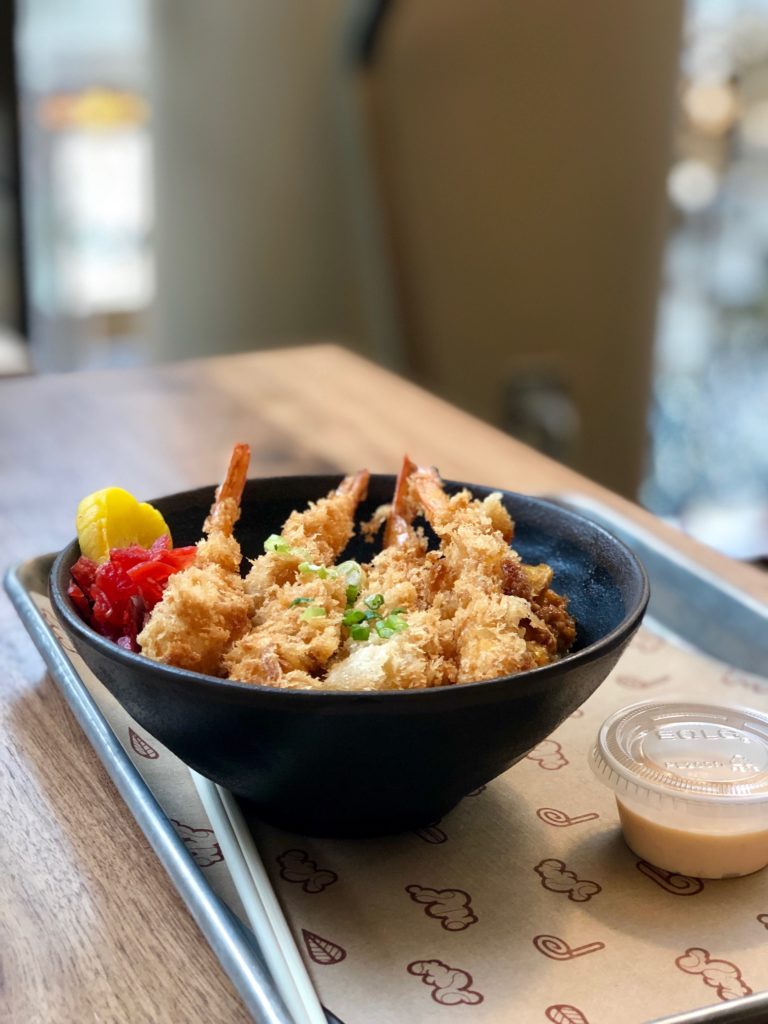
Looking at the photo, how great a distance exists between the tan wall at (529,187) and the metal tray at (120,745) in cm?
221

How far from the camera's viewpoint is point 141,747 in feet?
3.06

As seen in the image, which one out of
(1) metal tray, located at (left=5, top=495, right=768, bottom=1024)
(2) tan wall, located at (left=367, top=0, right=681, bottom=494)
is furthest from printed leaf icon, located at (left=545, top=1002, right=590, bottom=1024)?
(2) tan wall, located at (left=367, top=0, right=681, bottom=494)

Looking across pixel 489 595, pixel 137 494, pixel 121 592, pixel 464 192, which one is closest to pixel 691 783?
pixel 489 595

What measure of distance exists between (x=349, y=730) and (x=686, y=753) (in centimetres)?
28

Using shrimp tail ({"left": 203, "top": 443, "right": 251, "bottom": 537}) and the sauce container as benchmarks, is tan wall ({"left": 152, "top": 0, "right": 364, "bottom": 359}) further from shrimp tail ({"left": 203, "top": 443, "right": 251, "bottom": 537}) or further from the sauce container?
the sauce container

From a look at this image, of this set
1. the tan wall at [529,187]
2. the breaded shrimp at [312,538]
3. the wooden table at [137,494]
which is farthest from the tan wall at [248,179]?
the breaded shrimp at [312,538]

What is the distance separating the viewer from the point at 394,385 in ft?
6.59

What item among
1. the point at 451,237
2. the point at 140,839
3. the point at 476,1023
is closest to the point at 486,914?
the point at 476,1023

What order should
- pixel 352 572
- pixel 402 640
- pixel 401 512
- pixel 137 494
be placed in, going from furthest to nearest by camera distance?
pixel 137 494 < pixel 401 512 < pixel 352 572 < pixel 402 640

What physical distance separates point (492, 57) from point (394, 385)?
1.74 meters

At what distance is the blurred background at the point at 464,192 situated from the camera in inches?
133

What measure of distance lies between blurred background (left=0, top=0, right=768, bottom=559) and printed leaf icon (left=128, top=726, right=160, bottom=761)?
2.28 metres

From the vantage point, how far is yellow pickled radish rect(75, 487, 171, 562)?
0.94m

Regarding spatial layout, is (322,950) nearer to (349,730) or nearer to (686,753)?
(349,730)
